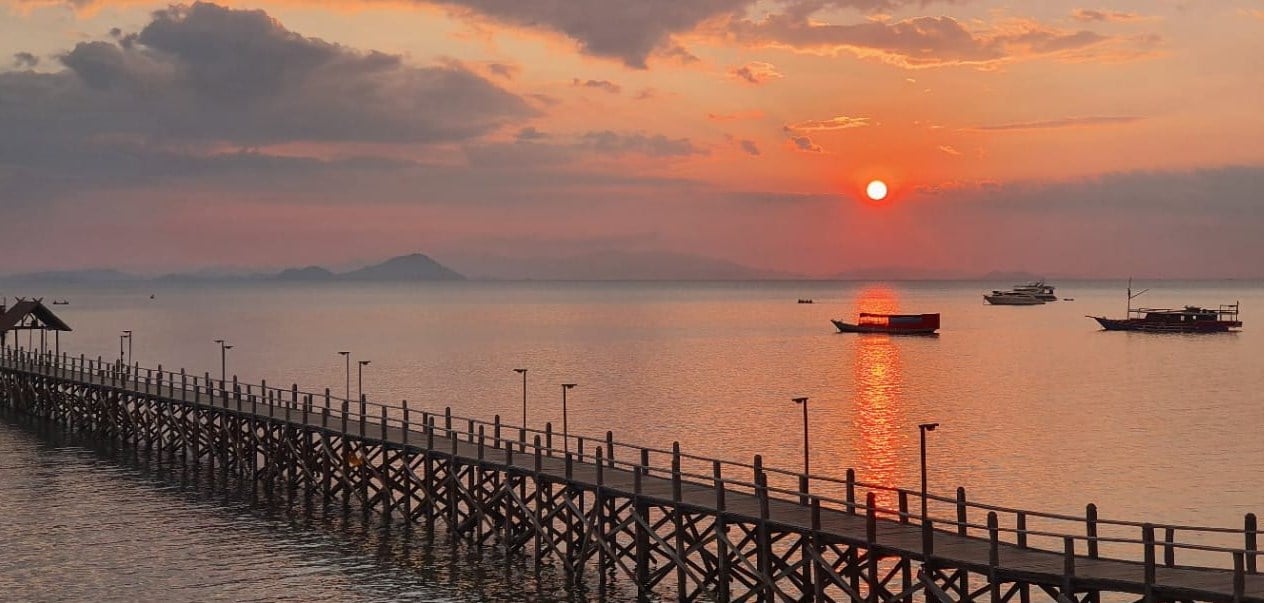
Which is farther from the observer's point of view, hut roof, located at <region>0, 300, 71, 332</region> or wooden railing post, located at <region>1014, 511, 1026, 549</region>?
hut roof, located at <region>0, 300, 71, 332</region>

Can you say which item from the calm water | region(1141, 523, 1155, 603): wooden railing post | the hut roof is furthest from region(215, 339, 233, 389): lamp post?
region(1141, 523, 1155, 603): wooden railing post

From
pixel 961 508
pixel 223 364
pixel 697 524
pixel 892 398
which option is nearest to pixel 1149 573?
pixel 961 508

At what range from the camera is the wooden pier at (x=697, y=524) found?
25766 mm

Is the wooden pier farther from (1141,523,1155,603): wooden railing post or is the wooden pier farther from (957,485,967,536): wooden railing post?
(957,485,967,536): wooden railing post

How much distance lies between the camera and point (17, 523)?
44.5 m

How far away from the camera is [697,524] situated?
142 ft

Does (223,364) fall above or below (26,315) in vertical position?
below

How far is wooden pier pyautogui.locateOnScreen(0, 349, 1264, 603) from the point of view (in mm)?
25766

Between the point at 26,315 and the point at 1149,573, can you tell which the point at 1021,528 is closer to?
the point at 1149,573

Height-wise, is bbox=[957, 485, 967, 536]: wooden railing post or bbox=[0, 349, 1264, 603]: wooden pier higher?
bbox=[957, 485, 967, 536]: wooden railing post

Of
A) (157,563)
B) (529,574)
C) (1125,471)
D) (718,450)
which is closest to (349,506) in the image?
(157,563)

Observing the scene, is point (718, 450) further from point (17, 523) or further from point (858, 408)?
point (17, 523)

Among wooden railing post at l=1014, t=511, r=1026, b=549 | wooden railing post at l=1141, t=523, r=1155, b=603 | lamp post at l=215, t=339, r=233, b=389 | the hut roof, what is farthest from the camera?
the hut roof

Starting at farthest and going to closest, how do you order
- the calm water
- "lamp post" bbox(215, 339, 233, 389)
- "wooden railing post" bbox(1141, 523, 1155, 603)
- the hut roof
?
the hut roof
"lamp post" bbox(215, 339, 233, 389)
the calm water
"wooden railing post" bbox(1141, 523, 1155, 603)
